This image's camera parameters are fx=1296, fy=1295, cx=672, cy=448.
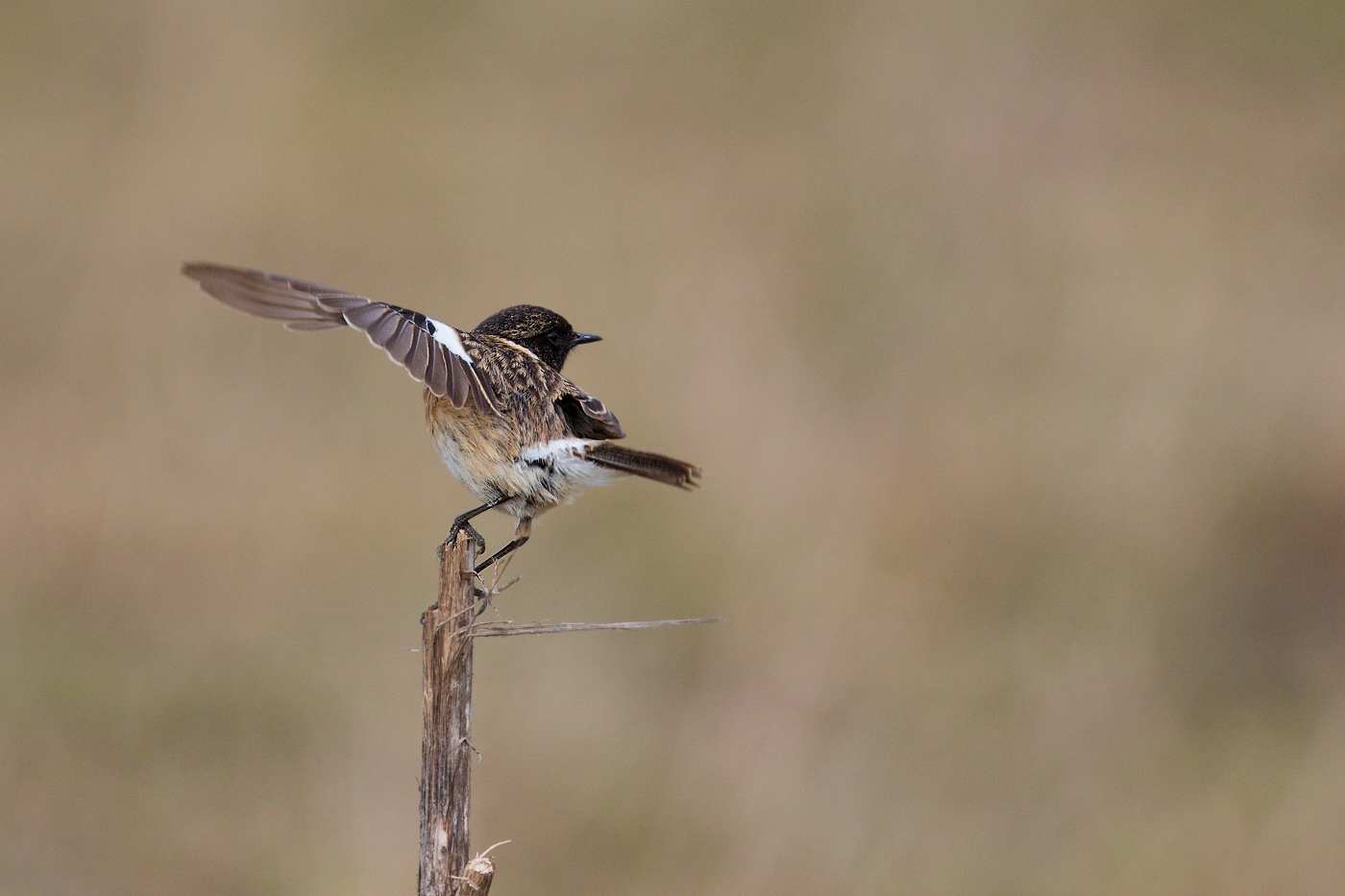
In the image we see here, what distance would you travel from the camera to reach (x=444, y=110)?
10820 millimetres

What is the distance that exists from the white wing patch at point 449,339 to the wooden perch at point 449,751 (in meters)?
1.39

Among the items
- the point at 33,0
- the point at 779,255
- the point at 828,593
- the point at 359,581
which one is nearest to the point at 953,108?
the point at 779,255

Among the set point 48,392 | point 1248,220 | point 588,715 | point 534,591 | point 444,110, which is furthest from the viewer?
point 444,110

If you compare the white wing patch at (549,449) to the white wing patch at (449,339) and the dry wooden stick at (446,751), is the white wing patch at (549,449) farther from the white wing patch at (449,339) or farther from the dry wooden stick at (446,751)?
the dry wooden stick at (446,751)

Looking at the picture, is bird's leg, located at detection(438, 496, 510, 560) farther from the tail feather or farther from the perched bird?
the tail feather

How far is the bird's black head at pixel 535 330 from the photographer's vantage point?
17.2 feet

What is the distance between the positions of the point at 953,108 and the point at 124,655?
7.28 m

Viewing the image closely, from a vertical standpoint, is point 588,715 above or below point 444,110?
below

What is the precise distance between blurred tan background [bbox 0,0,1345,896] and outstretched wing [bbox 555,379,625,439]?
2303mm

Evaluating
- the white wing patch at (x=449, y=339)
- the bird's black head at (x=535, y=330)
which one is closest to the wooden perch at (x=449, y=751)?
the white wing patch at (x=449, y=339)

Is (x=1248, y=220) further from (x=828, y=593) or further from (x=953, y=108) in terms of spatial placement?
(x=828, y=593)

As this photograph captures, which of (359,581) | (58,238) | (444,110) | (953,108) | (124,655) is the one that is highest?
(953,108)

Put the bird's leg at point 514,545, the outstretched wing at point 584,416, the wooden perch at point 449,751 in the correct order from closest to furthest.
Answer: the wooden perch at point 449,751
the bird's leg at point 514,545
the outstretched wing at point 584,416

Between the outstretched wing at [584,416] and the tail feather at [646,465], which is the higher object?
the outstretched wing at [584,416]
